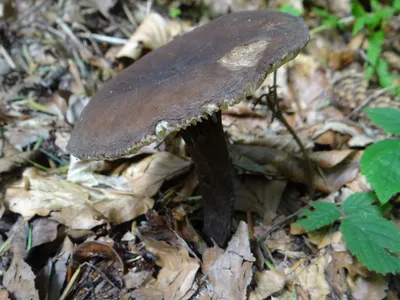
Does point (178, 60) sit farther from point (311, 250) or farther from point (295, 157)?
point (311, 250)

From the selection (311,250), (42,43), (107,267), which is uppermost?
(42,43)

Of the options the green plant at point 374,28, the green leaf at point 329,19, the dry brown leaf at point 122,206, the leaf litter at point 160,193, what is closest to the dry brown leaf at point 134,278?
the leaf litter at point 160,193

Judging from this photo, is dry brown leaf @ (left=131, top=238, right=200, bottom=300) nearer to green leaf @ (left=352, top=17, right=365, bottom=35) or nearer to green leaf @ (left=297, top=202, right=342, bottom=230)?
green leaf @ (left=297, top=202, right=342, bottom=230)

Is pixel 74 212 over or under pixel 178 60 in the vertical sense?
under

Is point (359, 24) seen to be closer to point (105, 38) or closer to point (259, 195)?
point (259, 195)

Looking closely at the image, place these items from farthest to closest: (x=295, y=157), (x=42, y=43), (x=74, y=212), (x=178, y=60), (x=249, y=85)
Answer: (x=42, y=43) → (x=295, y=157) → (x=74, y=212) → (x=178, y=60) → (x=249, y=85)

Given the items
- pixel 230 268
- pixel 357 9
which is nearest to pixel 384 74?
pixel 357 9

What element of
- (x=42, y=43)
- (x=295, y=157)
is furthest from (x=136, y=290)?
(x=42, y=43)
